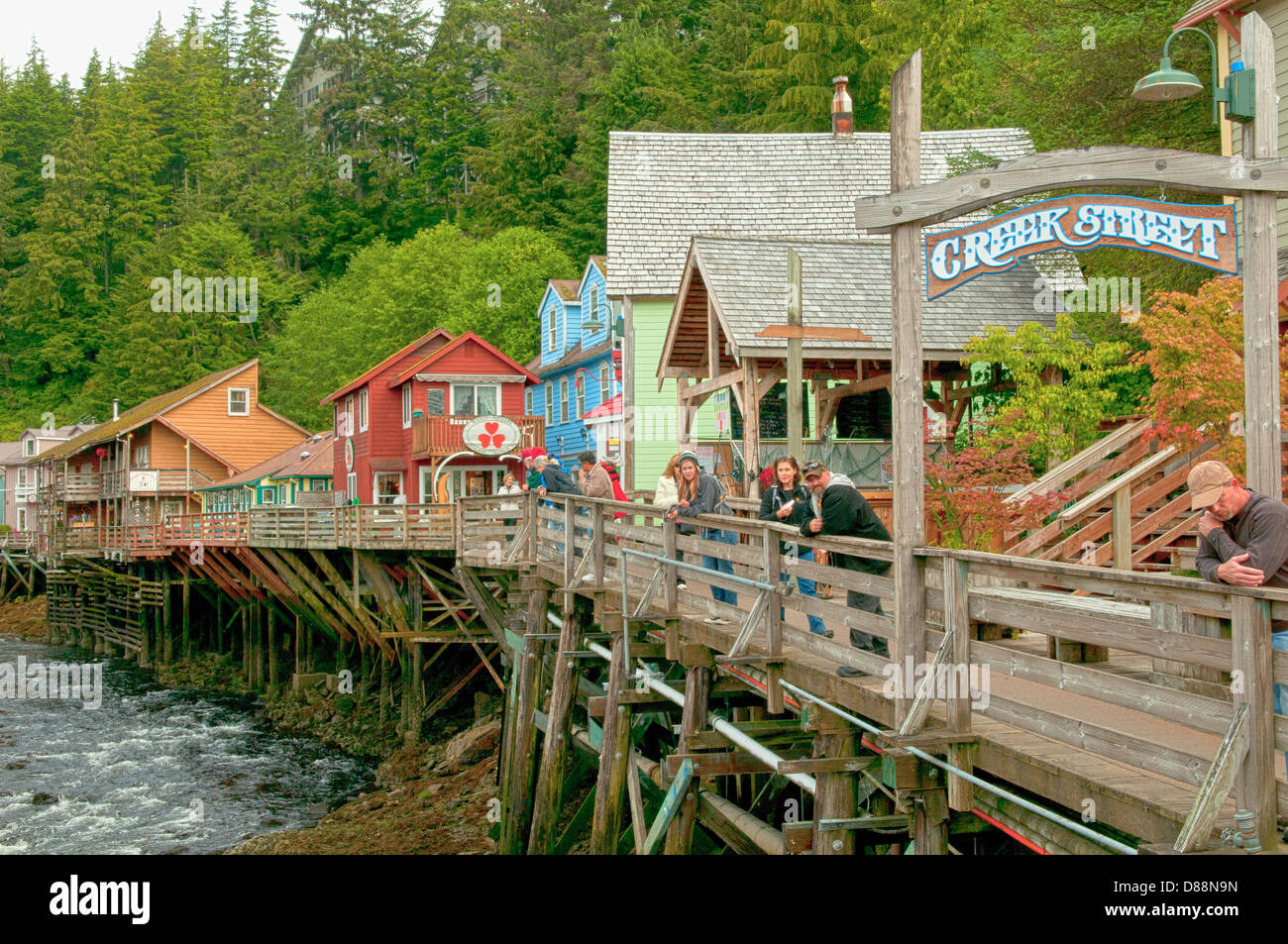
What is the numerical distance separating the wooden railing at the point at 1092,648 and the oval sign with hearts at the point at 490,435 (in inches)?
954

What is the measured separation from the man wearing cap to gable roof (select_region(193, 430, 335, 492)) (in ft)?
136

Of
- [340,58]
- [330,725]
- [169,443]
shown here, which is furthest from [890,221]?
[340,58]

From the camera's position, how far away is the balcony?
35.9 m

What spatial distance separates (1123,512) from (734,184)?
1839 centimetres

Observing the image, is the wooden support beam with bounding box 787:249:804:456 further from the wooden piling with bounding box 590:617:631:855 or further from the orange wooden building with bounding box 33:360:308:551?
the orange wooden building with bounding box 33:360:308:551

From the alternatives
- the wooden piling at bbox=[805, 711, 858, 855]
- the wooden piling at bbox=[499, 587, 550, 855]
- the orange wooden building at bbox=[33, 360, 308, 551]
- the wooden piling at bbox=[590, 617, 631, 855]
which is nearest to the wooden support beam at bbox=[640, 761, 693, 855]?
the wooden piling at bbox=[590, 617, 631, 855]

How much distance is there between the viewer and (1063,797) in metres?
5.85

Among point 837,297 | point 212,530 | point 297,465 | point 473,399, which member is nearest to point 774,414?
point 837,297

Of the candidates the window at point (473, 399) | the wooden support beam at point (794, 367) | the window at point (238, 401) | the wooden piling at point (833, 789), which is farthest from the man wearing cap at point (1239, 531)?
the window at point (238, 401)

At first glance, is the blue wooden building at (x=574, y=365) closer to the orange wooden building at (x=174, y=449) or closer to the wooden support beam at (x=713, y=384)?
the wooden support beam at (x=713, y=384)

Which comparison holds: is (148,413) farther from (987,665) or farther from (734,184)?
(987,665)

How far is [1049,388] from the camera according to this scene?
1730cm
